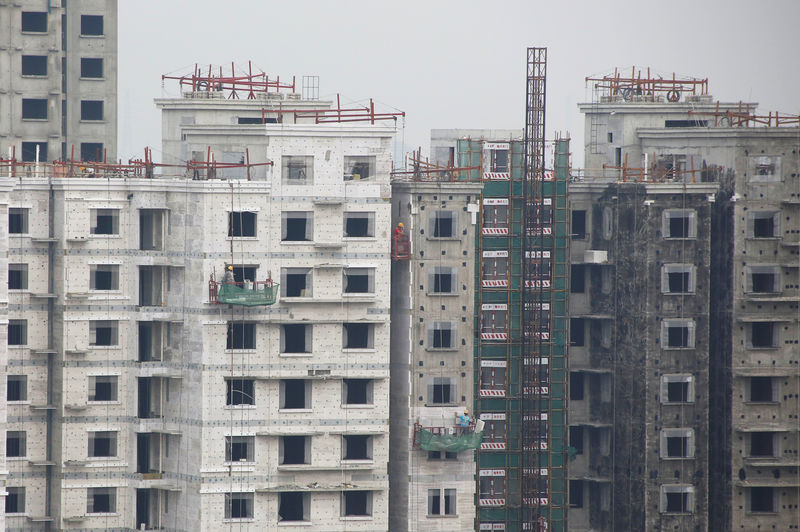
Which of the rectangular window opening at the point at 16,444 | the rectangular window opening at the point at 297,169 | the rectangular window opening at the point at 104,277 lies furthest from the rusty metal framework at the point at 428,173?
the rectangular window opening at the point at 16,444

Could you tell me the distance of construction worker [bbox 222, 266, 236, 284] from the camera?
4459 inches

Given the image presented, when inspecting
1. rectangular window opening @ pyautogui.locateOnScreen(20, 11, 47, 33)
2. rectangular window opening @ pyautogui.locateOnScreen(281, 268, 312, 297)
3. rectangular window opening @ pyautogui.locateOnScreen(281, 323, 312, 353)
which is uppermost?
A: rectangular window opening @ pyautogui.locateOnScreen(20, 11, 47, 33)

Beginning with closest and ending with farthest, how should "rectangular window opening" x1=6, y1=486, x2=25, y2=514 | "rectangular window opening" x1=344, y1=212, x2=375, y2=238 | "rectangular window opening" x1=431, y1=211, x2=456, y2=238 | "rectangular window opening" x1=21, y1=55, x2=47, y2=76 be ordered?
"rectangular window opening" x1=6, y1=486, x2=25, y2=514 → "rectangular window opening" x1=344, y1=212, x2=375, y2=238 → "rectangular window opening" x1=431, y1=211, x2=456, y2=238 → "rectangular window opening" x1=21, y1=55, x2=47, y2=76

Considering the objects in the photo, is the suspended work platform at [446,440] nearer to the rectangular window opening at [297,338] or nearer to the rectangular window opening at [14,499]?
the rectangular window opening at [297,338]

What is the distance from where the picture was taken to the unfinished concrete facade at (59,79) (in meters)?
141

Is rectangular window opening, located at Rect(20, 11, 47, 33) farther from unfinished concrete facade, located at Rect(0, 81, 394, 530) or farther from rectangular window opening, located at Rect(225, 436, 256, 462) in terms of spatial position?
rectangular window opening, located at Rect(225, 436, 256, 462)

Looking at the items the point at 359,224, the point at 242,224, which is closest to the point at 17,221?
the point at 242,224

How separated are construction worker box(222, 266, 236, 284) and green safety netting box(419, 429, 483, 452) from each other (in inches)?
613

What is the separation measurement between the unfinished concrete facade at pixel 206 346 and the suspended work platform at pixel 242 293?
0.56 m

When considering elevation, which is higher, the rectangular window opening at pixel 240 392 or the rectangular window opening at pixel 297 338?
the rectangular window opening at pixel 297 338

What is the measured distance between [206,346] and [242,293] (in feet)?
13.5

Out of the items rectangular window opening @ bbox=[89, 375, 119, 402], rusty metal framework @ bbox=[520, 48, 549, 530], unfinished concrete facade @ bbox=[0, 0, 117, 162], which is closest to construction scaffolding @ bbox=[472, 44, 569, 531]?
rusty metal framework @ bbox=[520, 48, 549, 530]

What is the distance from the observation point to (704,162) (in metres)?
125

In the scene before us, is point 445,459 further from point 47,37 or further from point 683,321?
point 47,37
